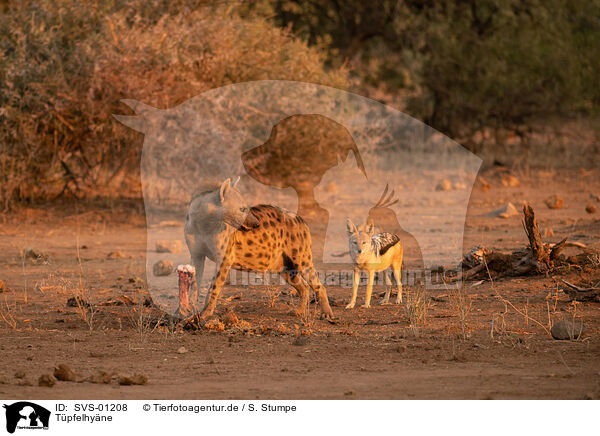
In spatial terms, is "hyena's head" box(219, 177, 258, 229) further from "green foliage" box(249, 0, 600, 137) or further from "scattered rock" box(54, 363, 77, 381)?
"green foliage" box(249, 0, 600, 137)

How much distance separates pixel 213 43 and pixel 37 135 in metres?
A: 3.25

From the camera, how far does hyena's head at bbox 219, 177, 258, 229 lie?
267 inches

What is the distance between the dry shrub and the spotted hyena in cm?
619

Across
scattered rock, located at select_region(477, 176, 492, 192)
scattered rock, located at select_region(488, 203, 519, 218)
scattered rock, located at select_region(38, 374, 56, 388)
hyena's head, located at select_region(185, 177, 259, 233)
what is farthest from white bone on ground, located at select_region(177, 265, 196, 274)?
scattered rock, located at select_region(477, 176, 492, 192)

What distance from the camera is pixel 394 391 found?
492 cm

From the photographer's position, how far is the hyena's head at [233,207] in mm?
6789

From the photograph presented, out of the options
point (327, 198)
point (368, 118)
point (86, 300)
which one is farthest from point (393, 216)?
point (86, 300)

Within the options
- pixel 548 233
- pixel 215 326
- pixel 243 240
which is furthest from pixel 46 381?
pixel 548 233

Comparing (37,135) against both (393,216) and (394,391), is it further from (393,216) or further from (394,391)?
(394,391)

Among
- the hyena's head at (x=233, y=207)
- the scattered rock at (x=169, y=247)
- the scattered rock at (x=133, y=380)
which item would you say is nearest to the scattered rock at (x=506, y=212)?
the scattered rock at (x=169, y=247)

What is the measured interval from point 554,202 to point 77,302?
31.6 feet

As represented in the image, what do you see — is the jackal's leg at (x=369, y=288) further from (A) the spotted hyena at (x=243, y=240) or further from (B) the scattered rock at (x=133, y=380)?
(B) the scattered rock at (x=133, y=380)

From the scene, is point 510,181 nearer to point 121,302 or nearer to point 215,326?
point 121,302
